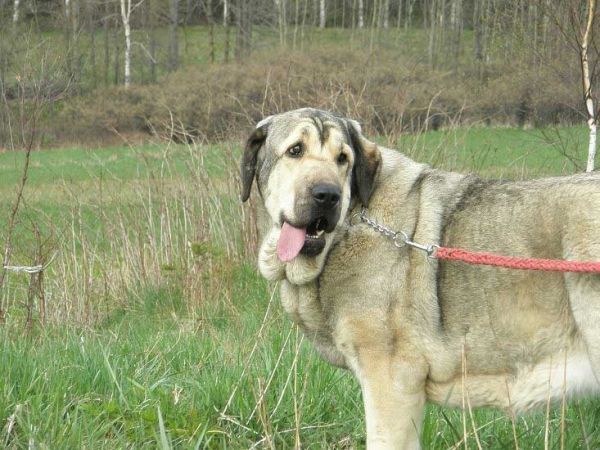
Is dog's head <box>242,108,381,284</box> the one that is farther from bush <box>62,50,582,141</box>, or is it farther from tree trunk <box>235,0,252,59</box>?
tree trunk <box>235,0,252,59</box>

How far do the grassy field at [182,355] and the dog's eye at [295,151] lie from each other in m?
0.85

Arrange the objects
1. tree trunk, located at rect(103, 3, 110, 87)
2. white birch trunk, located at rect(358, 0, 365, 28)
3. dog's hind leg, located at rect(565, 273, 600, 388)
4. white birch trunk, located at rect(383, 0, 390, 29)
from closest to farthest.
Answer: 1. dog's hind leg, located at rect(565, 273, 600, 388)
2. tree trunk, located at rect(103, 3, 110, 87)
3. white birch trunk, located at rect(383, 0, 390, 29)
4. white birch trunk, located at rect(358, 0, 365, 28)

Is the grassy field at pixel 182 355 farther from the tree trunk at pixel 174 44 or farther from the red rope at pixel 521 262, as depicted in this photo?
the tree trunk at pixel 174 44

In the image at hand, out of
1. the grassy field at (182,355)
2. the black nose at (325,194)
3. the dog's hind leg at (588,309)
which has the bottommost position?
the grassy field at (182,355)

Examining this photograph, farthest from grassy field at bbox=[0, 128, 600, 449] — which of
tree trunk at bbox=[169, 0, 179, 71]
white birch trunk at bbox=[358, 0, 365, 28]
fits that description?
white birch trunk at bbox=[358, 0, 365, 28]

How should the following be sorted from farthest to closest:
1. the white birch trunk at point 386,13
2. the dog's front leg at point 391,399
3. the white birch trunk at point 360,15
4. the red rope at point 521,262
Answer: the white birch trunk at point 360,15 → the white birch trunk at point 386,13 → the dog's front leg at point 391,399 → the red rope at point 521,262

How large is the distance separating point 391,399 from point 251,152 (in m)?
1.50

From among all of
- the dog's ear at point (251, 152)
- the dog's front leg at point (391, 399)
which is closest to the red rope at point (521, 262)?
the dog's front leg at point (391, 399)

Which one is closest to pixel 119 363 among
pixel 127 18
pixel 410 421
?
pixel 410 421

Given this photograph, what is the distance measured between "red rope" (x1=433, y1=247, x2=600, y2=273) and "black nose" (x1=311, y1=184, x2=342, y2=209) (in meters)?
0.59

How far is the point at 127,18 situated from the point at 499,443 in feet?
136

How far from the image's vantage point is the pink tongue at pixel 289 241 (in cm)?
351

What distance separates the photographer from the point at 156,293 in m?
7.54

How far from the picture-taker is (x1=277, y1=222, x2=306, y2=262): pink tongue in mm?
3510
